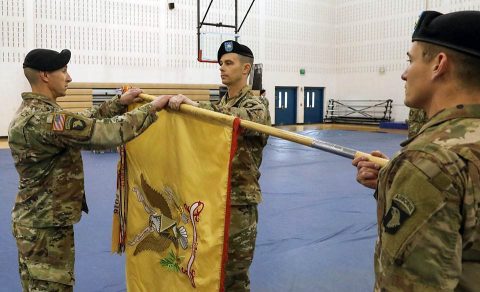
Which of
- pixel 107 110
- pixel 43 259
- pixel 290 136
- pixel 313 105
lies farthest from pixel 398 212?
pixel 313 105

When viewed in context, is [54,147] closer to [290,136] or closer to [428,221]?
[290,136]

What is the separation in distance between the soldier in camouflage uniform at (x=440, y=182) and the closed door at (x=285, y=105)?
17034mm

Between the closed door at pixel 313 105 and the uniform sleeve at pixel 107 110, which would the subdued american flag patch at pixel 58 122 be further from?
the closed door at pixel 313 105

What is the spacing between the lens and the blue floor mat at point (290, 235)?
11.2ft

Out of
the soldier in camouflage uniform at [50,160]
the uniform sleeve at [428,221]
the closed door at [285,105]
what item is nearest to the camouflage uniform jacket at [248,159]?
the soldier in camouflage uniform at [50,160]

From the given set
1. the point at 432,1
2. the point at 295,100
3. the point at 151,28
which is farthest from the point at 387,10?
the point at 151,28

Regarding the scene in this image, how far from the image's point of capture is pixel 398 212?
0.99 m

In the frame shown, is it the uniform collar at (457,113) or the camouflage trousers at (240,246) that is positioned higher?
the uniform collar at (457,113)

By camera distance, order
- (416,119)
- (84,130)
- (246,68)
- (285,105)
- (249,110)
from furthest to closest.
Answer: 1. (285,105)
2. (416,119)
3. (246,68)
4. (249,110)
5. (84,130)

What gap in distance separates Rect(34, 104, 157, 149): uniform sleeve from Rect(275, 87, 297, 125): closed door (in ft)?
52.5

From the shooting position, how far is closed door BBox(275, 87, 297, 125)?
18141 millimetres

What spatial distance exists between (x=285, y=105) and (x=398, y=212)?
17.6m

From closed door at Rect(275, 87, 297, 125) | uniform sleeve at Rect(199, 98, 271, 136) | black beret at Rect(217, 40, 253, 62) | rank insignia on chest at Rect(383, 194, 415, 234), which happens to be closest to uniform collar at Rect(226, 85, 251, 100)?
uniform sleeve at Rect(199, 98, 271, 136)

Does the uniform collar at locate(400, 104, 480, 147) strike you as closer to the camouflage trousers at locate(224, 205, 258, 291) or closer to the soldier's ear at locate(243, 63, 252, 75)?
the camouflage trousers at locate(224, 205, 258, 291)
